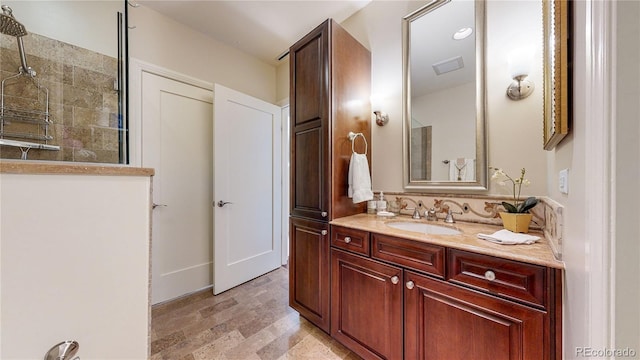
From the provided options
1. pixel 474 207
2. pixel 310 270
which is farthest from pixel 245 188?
pixel 474 207

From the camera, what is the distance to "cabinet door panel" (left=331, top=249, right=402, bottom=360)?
3.80ft

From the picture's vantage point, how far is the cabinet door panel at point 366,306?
1.16m

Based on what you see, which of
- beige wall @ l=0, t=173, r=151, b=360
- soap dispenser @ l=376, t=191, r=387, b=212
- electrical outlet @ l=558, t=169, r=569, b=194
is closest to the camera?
beige wall @ l=0, t=173, r=151, b=360

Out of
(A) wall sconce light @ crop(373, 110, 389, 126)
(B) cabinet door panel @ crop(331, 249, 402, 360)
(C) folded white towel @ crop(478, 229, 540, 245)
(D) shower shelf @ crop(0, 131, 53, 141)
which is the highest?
(A) wall sconce light @ crop(373, 110, 389, 126)

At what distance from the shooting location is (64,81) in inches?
59.3

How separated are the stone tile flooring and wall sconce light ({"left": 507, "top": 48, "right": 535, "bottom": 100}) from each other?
76.6 inches

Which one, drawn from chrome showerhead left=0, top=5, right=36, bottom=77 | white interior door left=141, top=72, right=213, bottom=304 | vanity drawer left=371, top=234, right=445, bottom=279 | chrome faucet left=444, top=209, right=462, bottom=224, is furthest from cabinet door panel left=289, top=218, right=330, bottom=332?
chrome showerhead left=0, top=5, right=36, bottom=77

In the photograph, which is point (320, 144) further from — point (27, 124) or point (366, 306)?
point (27, 124)

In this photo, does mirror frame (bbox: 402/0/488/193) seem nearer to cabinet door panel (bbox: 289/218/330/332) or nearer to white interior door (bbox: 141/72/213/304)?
cabinet door panel (bbox: 289/218/330/332)

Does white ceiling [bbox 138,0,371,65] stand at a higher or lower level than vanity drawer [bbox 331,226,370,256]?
higher

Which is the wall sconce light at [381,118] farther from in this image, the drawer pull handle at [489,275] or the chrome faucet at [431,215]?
the drawer pull handle at [489,275]

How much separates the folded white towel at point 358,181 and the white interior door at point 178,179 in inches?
64.9

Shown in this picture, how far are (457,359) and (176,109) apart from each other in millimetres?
2801

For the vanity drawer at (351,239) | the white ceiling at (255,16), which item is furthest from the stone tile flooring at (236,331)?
the white ceiling at (255,16)
